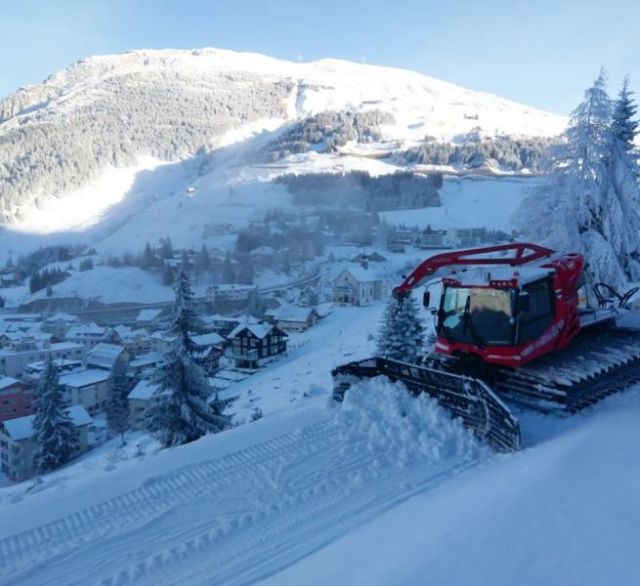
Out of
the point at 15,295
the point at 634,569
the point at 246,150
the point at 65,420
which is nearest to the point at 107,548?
the point at 634,569

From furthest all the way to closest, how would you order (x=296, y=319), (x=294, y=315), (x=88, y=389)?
(x=294, y=315) → (x=296, y=319) → (x=88, y=389)

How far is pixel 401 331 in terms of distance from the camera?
19.7 metres

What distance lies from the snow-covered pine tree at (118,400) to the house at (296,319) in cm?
1913

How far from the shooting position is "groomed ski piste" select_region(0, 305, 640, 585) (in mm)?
3656

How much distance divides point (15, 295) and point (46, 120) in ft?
429

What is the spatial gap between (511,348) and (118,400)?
106 ft

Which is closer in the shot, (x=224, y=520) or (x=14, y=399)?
(x=224, y=520)

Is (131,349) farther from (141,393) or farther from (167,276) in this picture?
(167,276)

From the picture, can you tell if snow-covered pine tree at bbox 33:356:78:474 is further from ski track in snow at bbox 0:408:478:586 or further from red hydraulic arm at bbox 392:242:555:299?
ski track in snow at bbox 0:408:478:586

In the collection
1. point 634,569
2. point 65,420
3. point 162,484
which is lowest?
point 65,420

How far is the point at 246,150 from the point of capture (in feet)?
561

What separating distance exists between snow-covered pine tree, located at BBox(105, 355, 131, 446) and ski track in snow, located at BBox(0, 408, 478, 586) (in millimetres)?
28183

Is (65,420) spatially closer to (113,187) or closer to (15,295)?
(15,295)

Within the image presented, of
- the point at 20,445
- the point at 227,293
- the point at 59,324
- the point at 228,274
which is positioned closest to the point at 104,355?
the point at 59,324
